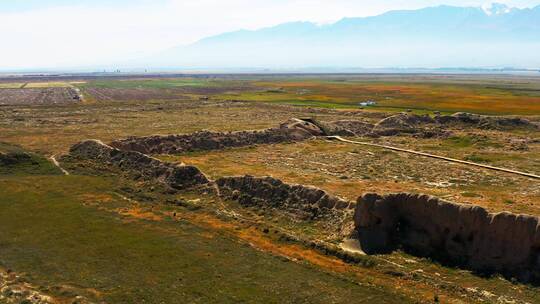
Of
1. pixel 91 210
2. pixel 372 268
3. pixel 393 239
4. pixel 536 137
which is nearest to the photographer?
pixel 372 268

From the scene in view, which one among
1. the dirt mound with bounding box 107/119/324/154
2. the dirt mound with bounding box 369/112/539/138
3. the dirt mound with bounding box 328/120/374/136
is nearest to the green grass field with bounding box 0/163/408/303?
the dirt mound with bounding box 107/119/324/154

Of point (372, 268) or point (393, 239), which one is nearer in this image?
point (372, 268)

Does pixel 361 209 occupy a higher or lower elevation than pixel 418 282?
higher

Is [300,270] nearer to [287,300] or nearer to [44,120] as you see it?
[287,300]

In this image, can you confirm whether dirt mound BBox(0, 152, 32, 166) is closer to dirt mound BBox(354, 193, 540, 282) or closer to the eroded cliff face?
the eroded cliff face

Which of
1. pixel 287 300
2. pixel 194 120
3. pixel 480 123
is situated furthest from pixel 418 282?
pixel 194 120

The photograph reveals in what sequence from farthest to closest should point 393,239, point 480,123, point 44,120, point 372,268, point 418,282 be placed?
1. point 44,120
2. point 480,123
3. point 393,239
4. point 372,268
5. point 418,282

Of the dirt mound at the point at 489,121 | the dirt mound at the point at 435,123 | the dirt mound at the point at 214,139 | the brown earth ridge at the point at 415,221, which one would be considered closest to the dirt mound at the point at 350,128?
the dirt mound at the point at 435,123
